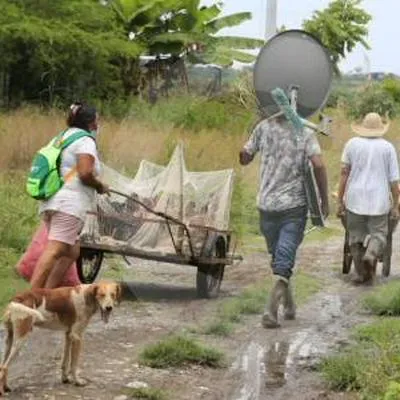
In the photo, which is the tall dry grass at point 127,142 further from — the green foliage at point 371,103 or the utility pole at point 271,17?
the green foliage at point 371,103

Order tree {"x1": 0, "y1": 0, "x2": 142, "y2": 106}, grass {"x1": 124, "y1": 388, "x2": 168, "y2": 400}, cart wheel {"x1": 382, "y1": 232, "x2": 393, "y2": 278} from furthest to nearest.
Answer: tree {"x1": 0, "y1": 0, "x2": 142, "y2": 106}
cart wheel {"x1": 382, "y1": 232, "x2": 393, "y2": 278}
grass {"x1": 124, "y1": 388, "x2": 168, "y2": 400}

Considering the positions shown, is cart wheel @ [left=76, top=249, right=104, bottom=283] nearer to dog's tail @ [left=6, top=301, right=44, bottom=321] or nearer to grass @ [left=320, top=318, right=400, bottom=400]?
grass @ [left=320, top=318, right=400, bottom=400]

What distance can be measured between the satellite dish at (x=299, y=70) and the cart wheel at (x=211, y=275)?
1.58 meters

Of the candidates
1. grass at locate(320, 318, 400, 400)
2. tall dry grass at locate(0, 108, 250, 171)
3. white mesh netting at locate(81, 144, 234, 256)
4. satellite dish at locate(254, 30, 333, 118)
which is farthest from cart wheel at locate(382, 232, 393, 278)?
grass at locate(320, 318, 400, 400)

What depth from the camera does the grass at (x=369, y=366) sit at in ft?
20.9

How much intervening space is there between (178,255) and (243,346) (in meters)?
1.88

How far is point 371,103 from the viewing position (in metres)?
38.4

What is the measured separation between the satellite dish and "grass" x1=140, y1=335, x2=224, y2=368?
299 cm

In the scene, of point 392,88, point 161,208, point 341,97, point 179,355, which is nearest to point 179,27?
point 341,97

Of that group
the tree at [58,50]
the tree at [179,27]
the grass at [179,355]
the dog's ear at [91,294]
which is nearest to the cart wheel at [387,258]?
the grass at [179,355]

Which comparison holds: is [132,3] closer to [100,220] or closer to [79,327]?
[100,220]

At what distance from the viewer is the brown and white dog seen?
640 centimetres

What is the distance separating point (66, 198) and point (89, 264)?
9.60 ft

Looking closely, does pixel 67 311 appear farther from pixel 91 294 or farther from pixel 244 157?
pixel 244 157
